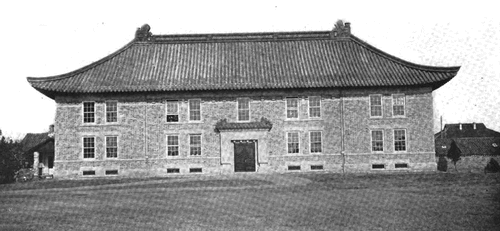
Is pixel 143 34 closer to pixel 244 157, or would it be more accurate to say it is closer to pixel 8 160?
pixel 244 157

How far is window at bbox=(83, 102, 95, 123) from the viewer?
110 feet

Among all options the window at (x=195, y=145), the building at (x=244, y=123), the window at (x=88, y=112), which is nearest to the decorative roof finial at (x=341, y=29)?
the building at (x=244, y=123)

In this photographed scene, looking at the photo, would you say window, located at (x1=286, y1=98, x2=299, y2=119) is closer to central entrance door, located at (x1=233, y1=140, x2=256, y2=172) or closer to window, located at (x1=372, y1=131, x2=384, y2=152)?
central entrance door, located at (x1=233, y1=140, x2=256, y2=172)

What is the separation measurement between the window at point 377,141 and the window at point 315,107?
13.0 ft

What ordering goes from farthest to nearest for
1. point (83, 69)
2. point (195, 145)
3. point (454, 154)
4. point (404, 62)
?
1. point (454, 154)
2. point (404, 62)
3. point (83, 69)
4. point (195, 145)

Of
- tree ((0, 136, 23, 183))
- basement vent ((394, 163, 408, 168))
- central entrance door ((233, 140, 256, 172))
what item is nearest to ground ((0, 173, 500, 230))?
tree ((0, 136, 23, 183))

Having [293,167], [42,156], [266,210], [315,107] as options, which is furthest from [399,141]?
[42,156]

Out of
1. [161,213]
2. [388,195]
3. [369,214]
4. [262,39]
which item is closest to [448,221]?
[369,214]

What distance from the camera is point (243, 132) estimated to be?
33156 mm

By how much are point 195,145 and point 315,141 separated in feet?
26.1

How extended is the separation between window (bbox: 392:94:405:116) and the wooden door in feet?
32.0

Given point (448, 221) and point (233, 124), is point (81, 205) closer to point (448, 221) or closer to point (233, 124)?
point (448, 221)

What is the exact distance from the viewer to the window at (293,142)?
110 feet

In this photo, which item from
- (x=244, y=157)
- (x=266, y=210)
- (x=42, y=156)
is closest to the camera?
(x=266, y=210)
